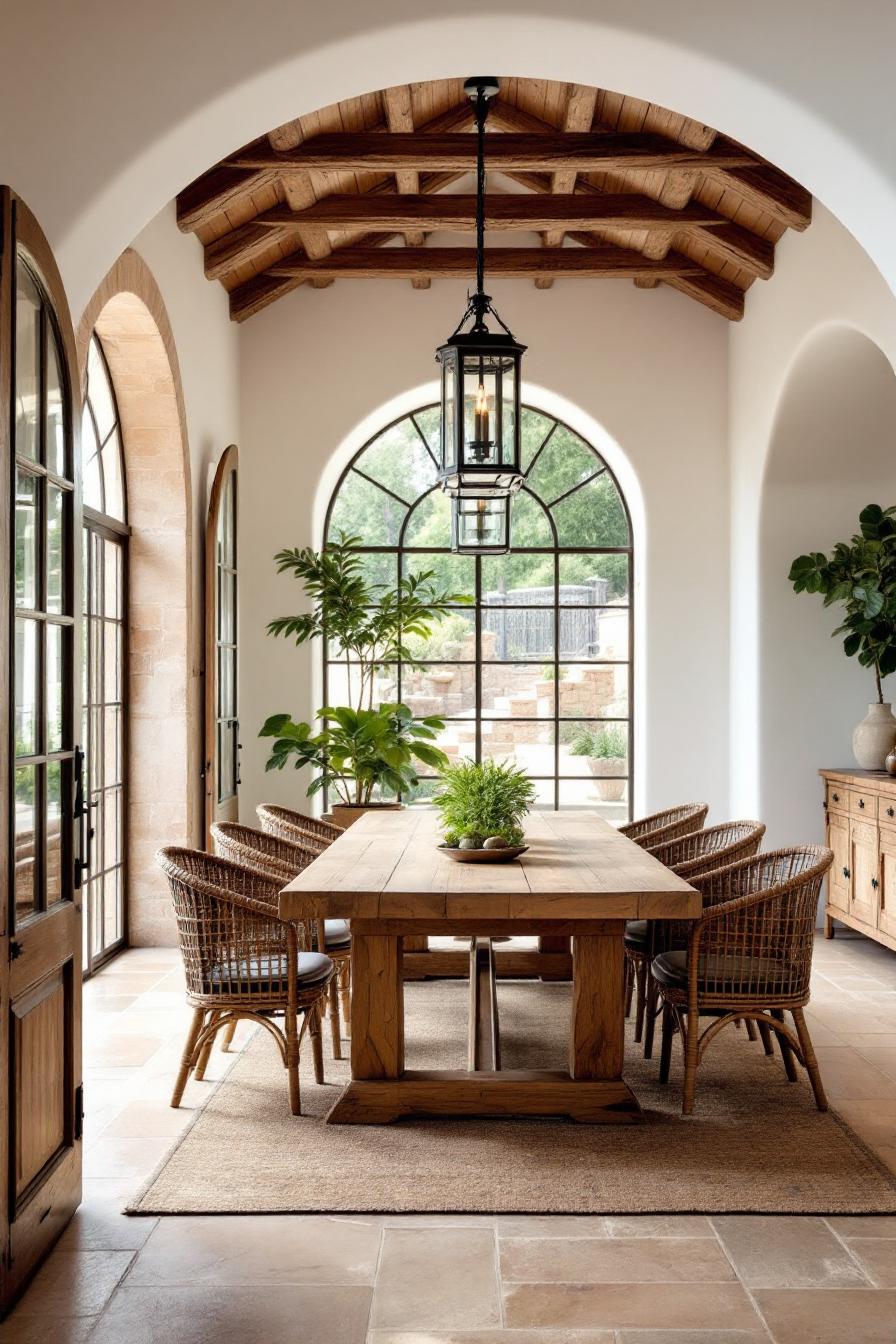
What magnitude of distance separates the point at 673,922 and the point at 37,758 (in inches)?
97.2

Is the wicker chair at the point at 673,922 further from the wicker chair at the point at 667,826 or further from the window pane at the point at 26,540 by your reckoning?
the window pane at the point at 26,540

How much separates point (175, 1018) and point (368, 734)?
2.34 meters

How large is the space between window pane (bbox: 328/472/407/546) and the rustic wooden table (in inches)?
174

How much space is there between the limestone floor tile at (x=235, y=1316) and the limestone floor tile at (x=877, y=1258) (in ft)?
3.72

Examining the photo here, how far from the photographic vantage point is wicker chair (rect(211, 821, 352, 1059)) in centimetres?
451

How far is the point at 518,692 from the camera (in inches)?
326

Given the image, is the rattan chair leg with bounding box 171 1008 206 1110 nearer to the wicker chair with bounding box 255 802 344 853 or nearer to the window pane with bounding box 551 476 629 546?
→ the wicker chair with bounding box 255 802 344 853

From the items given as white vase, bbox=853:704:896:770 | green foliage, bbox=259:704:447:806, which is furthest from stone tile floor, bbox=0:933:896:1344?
green foliage, bbox=259:704:447:806

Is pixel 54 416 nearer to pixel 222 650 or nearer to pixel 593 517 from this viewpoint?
pixel 222 650

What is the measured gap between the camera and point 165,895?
6289mm

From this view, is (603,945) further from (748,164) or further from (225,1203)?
(748,164)

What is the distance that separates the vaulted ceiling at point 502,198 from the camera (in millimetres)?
5688

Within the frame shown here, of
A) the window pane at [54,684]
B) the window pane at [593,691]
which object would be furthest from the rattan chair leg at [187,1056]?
the window pane at [593,691]

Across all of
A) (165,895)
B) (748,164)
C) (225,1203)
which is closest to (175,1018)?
(165,895)
